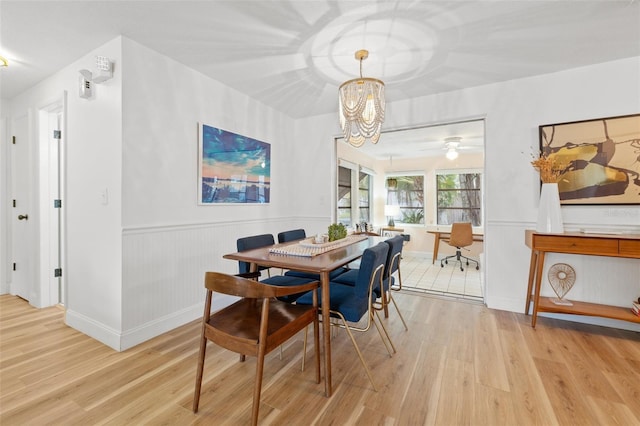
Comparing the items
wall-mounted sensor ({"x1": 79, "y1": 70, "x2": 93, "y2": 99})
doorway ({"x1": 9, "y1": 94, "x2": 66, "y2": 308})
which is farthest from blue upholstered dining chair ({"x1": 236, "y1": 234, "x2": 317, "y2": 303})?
doorway ({"x1": 9, "y1": 94, "x2": 66, "y2": 308})

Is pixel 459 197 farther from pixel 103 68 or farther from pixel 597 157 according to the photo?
pixel 103 68

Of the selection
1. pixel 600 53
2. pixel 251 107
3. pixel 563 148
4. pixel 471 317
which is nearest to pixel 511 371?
pixel 471 317

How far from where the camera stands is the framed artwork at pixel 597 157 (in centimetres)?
256

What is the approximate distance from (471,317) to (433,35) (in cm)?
259

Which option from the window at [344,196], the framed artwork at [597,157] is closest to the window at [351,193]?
the window at [344,196]

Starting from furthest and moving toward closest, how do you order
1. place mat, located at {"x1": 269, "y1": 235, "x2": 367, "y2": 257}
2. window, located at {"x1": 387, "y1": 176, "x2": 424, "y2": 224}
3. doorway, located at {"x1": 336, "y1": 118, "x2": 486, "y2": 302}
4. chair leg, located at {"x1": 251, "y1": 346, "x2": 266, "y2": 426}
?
1. window, located at {"x1": 387, "y1": 176, "x2": 424, "y2": 224}
2. doorway, located at {"x1": 336, "y1": 118, "x2": 486, "y2": 302}
3. place mat, located at {"x1": 269, "y1": 235, "x2": 367, "y2": 257}
4. chair leg, located at {"x1": 251, "y1": 346, "x2": 266, "y2": 426}

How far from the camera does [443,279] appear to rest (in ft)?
14.6

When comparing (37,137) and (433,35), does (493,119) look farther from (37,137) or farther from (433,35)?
(37,137)

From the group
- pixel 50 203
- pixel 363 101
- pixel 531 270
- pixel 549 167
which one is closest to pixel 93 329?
pixel 50 203

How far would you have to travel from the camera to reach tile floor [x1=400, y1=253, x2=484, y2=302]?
12.3 feet

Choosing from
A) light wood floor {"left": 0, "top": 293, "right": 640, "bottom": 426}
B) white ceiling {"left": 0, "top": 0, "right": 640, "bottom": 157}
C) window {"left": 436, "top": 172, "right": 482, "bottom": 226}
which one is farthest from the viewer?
window {"left": 436, "top": 172, "right": 482, "bottom": 226}

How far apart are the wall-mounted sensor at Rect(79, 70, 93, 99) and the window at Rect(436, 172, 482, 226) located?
6.28m

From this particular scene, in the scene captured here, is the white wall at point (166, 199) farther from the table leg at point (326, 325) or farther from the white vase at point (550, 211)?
the white vase at point (550, 211)

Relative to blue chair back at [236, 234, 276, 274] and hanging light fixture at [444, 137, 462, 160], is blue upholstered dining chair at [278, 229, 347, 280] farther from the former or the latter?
hanging light fixture at [444, 137, 462, 160]
